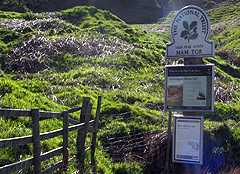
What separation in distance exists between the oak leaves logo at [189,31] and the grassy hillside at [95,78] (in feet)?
11.4

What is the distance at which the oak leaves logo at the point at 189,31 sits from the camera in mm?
12133

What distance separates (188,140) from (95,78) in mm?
9326

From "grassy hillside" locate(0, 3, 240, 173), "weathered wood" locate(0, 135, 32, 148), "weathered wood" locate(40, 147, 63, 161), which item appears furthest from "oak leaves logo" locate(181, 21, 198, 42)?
"weathered wood" locate(0, 135, 32, 148)

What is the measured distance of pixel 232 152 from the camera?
15.0 metres

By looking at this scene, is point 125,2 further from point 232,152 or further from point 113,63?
→ point 232,152

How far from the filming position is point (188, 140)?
11758 mm

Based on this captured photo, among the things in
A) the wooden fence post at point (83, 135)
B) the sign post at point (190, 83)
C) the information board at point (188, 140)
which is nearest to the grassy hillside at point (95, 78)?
the wooden fence post at point (83, 135)

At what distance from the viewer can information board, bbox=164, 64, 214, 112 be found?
11828 mm

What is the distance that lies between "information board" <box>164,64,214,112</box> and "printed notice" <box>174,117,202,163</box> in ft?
1.20

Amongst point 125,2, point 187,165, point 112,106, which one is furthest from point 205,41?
point 125,2

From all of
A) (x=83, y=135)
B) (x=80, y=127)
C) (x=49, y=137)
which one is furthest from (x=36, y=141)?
(x=83, y=135)

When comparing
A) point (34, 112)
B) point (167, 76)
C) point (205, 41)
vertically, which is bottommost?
point (34, 112)

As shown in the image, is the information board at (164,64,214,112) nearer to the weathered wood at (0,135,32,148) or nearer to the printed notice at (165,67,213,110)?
the printed notice at (165,67,213,110)

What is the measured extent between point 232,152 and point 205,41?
4.32 metres
